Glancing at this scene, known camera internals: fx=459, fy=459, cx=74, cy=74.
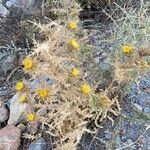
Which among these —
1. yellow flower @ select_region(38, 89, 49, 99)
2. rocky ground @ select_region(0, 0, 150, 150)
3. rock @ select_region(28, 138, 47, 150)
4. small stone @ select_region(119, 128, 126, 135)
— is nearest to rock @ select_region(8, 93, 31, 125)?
rocky ground @ select_region(0, 0, 150, 150)

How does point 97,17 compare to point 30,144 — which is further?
point 97,17

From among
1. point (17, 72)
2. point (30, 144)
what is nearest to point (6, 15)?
point (17, 72)

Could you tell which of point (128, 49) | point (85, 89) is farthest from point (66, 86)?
point (128, 49)

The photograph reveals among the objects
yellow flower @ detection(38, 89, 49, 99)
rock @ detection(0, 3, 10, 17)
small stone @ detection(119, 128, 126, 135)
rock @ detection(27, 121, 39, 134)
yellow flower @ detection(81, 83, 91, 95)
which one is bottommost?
small stone @ detection(119, 128, 126, 135)

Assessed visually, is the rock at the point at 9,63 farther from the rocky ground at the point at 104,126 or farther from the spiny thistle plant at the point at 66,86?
the spiny thistle plant at the point at 66,86

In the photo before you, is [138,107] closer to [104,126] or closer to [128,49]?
[104,126]

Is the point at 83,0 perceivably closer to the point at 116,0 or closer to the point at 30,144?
the point at 116,0

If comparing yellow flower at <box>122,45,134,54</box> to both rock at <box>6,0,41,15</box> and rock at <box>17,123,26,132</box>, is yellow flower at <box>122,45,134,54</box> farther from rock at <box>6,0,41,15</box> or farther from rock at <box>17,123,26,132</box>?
rock at <box>6,0,41,15</box>
